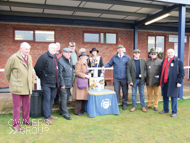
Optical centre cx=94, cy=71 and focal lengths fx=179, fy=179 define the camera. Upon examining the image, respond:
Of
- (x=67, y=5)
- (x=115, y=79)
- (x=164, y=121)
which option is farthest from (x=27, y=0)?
(x=164, y=121)

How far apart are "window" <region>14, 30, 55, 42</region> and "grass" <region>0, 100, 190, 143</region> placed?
5018 millimetres

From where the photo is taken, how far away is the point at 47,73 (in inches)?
158

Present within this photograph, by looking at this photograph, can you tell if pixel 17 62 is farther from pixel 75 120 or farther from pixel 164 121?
pixel 164 121

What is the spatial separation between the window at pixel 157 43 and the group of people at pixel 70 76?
19.3 feet

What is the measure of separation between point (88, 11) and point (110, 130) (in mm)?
5310

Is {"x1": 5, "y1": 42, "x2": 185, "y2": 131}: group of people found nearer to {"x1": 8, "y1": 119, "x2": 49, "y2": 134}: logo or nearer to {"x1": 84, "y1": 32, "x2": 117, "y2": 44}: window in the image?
{"x1": 8, "y1": 119, "x2": 49, "y2": 134}: logo

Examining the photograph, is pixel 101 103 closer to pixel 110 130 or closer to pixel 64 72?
pixel 110 130

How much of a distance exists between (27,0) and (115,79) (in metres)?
4.18

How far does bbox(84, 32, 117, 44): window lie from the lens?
956cm

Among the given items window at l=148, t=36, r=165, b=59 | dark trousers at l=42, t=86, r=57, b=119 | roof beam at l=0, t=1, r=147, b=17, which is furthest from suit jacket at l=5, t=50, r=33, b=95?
window at l=148, t=36, r=165, b=59

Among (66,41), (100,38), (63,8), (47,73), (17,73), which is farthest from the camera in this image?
(100,38)

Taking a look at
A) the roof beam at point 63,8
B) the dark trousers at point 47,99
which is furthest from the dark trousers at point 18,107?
the roof beam at point 63,8

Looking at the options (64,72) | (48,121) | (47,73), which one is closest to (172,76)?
(64,72)

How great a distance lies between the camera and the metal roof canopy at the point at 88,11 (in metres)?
6.57
